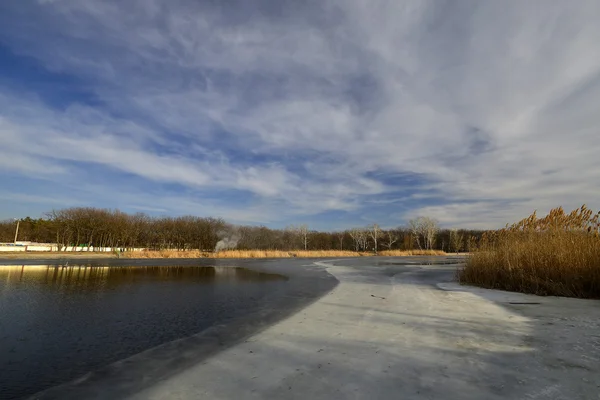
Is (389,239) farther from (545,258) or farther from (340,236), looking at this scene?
(545,258)

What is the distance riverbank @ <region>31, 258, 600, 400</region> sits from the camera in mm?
3076

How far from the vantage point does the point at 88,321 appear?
274 inches

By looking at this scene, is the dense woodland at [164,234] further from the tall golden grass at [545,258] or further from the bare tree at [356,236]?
the tall golden grass at [545,258]

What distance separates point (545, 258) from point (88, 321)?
11.6 m

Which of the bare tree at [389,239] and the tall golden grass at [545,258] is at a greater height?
the bare tree at [389,239]

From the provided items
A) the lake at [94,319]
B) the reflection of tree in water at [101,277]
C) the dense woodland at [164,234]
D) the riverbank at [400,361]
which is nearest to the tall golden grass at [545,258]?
the riverbank at [400,361]

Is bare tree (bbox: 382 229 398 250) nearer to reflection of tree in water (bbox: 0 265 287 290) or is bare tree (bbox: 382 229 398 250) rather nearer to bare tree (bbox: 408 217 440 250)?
bare tree (bbox: 408 217 440 250)

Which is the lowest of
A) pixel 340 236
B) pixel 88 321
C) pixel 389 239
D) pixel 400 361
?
pixel 88 321

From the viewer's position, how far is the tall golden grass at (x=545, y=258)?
834 centimetres

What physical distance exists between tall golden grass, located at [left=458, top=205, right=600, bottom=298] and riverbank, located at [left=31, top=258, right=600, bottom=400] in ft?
7.52

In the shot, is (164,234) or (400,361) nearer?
(400,361)

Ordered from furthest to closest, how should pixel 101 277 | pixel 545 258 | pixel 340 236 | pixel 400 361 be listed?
pixel 340 236, pixel 101 277, pixel 545 258, pixel 400 361

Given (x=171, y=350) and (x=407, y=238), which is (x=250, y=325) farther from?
(x=407, y=238)

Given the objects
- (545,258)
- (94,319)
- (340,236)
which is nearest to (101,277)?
(94,319)
